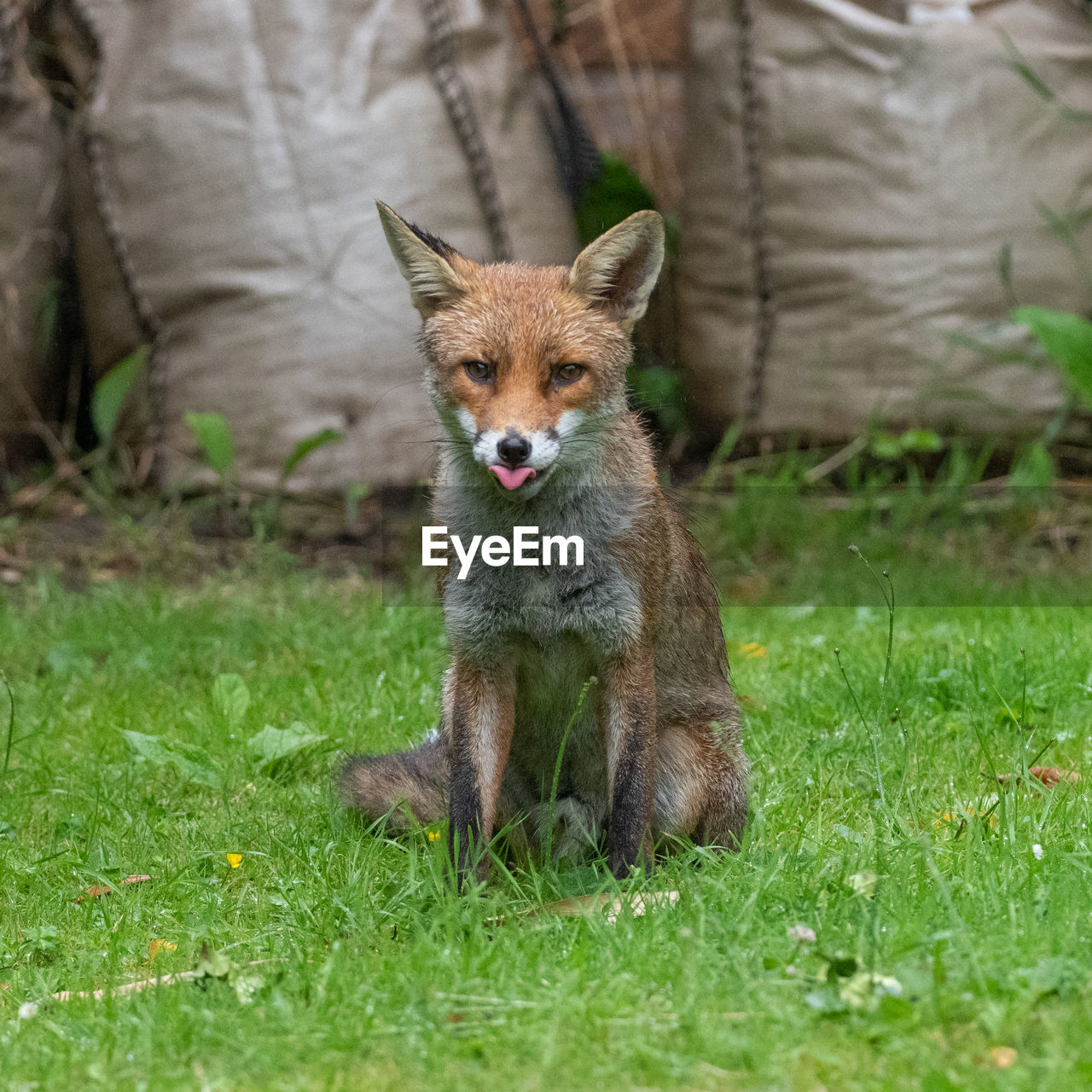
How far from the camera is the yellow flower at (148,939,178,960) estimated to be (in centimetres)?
282

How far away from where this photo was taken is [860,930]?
8.11 feet

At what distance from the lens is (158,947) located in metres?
2.87

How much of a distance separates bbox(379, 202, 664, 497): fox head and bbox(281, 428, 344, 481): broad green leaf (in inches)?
122

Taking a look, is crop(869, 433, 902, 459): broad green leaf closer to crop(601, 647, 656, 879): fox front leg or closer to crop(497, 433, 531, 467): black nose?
crop(601, 647, 656, 879): fox front leg

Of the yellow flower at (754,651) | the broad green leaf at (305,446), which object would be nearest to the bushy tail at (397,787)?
the yellow flower at (754,651)

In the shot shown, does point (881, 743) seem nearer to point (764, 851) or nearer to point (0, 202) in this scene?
point (764, 851)

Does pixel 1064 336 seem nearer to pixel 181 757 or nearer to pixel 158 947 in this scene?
pixel 181 757

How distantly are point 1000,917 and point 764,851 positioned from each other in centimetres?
62

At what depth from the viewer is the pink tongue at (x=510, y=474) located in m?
2.82

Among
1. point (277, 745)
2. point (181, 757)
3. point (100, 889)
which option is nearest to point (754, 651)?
point (277, 745)

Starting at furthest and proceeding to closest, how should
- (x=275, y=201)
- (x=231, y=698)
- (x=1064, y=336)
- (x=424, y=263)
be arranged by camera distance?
(x=275, y=201) → (x=1064, y=336) → (x=231, y=698) → (x=424, y=263)

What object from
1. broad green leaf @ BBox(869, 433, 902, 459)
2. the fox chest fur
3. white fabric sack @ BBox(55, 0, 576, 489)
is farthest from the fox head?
broad green leaf @ BBox(869, 433, 902, 459)

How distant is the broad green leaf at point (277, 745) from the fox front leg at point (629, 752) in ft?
4.16

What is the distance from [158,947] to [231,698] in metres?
1.57
